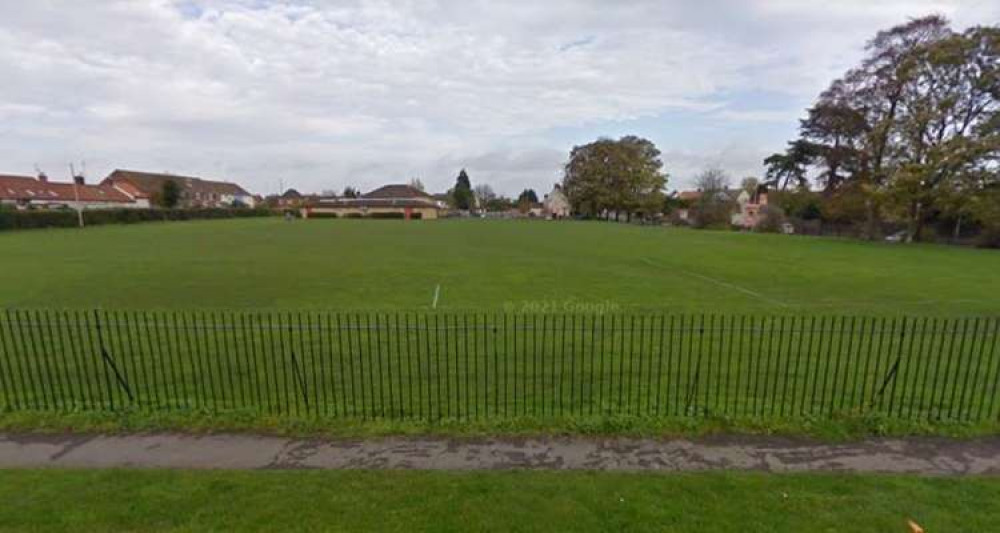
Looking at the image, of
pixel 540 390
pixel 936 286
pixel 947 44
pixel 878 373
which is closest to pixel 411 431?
pixel 540 390

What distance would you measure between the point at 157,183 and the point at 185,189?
5029 millimetres

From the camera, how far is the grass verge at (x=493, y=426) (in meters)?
5.48

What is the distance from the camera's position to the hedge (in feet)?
153

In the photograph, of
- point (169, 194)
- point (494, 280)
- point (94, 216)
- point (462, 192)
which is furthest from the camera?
point (462, 192)

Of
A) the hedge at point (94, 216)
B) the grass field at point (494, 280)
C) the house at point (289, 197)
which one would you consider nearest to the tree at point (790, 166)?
the grass field at point (494, 280)

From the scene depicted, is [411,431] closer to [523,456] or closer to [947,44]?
[523,456]

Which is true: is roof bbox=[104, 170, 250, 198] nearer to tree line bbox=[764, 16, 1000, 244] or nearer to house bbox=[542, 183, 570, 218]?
house bbox=[542, 183, 570, 218]

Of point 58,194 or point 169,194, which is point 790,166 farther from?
point 58,194

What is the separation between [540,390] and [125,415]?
16.0 feet

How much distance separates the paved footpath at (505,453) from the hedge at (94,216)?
55.8m

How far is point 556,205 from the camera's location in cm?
12688

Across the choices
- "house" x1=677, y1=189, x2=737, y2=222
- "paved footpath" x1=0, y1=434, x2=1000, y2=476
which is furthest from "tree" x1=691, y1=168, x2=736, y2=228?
"paved footpath" x1=0, y1=434, x2=1000, y2=476

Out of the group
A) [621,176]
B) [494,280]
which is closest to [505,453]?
[494,280]

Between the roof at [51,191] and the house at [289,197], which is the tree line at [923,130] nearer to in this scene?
the roof at [51,191]
